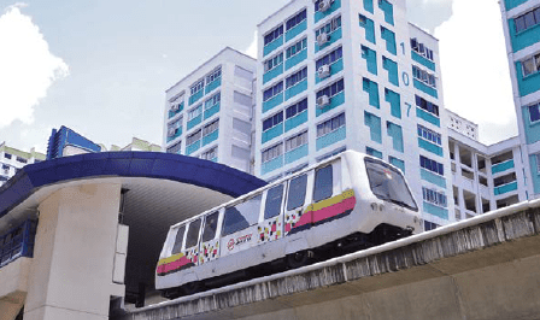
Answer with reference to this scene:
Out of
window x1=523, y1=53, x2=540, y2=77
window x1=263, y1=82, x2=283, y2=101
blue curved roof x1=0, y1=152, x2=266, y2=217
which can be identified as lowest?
blue curved roof x1=0, y1=152, x2=266, y2=217

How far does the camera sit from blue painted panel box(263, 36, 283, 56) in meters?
52.4

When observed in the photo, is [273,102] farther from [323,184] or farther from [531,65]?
[323,184]

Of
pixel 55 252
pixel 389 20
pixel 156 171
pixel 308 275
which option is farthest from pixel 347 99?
pixel 308 275

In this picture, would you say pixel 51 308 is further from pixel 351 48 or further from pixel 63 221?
pixel 351 48

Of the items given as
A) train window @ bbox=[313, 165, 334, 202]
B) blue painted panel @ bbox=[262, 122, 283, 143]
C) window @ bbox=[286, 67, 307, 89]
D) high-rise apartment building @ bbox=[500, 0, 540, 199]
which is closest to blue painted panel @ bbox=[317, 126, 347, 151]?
blue painted panel @ bbox=[262, 122, 283, 143]

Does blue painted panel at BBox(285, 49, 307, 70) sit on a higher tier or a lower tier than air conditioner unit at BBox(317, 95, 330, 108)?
higher

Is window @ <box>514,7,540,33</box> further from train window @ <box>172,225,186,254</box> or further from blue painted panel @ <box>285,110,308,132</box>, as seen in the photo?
train window @ <box>172,225,186,254</box>

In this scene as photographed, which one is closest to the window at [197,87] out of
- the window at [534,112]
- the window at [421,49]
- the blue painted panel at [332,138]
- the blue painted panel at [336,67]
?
the blue painted panel at [336,67]

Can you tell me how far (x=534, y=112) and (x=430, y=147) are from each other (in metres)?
16.6

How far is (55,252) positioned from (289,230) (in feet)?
27.7

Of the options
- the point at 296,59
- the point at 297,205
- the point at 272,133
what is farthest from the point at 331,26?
the point at 297,205

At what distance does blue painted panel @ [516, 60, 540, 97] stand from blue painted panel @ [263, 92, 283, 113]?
1995 cm

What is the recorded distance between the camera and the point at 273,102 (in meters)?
50.8

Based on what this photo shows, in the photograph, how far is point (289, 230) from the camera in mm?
13609
